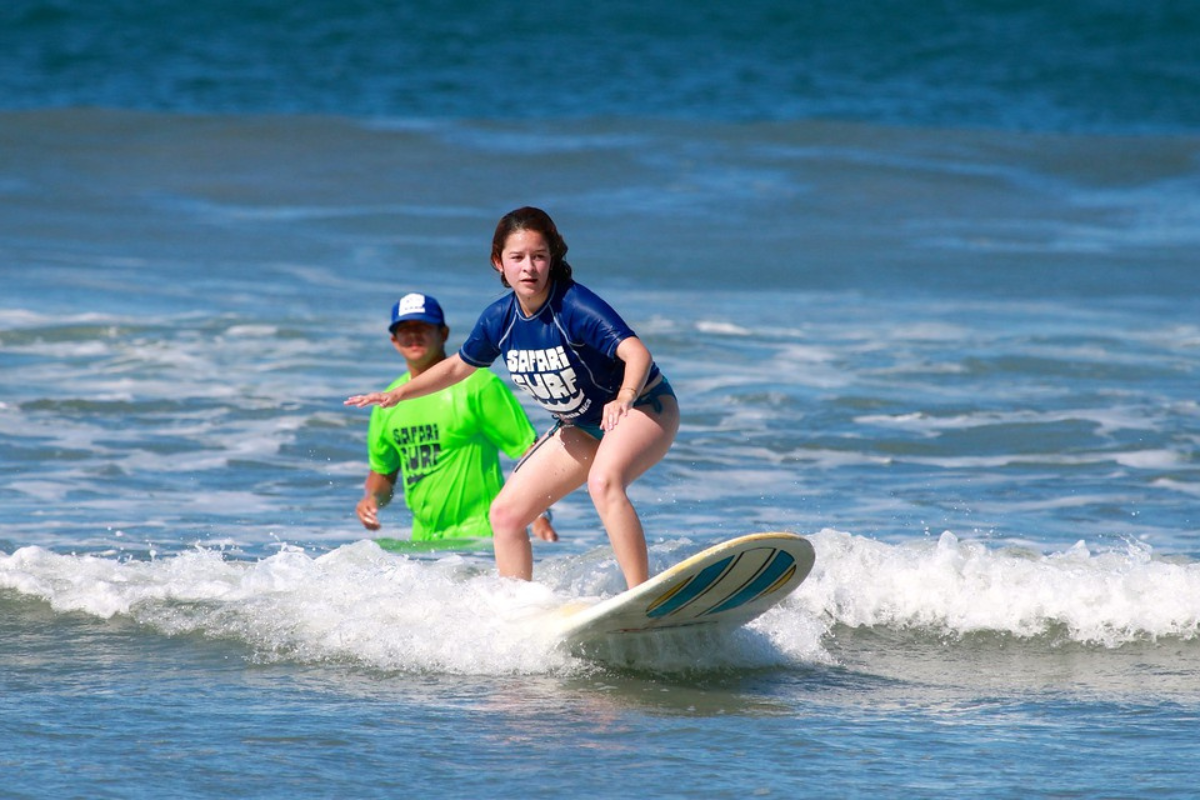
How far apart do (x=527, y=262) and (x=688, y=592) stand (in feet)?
4.27

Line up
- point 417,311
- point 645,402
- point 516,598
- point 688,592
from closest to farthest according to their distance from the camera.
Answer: point 688,592 < point 645,402 < point 516,598 < point 417,311

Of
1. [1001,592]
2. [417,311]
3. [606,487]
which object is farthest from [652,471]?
[606,487]

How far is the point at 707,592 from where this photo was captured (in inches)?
217

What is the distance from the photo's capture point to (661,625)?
18.6 feet

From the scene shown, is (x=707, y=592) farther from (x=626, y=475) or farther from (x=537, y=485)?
(x=537, y=485)

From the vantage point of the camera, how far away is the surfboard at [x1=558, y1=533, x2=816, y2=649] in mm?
5324

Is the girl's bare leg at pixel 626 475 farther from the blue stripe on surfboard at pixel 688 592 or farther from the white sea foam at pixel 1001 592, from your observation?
the white sea foam at pixel 1001 592

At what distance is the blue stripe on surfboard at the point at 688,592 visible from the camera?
5.38 m

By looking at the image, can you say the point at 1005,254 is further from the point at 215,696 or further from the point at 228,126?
the point at 215,696

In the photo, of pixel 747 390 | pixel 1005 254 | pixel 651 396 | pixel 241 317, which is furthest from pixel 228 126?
pixel 651 396

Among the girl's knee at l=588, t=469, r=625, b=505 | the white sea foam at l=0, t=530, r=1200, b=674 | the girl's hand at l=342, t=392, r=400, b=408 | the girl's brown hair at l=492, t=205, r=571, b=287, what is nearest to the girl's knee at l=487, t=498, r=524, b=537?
the white sea foam at l=0, t=530, r=1200, b=674

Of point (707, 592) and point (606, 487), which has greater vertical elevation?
point (606, 487)

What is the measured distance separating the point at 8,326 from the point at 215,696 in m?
9.93

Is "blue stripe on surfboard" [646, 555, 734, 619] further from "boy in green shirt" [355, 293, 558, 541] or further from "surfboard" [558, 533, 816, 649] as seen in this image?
"boy in green shirt" [355, 293, 558, 541]
